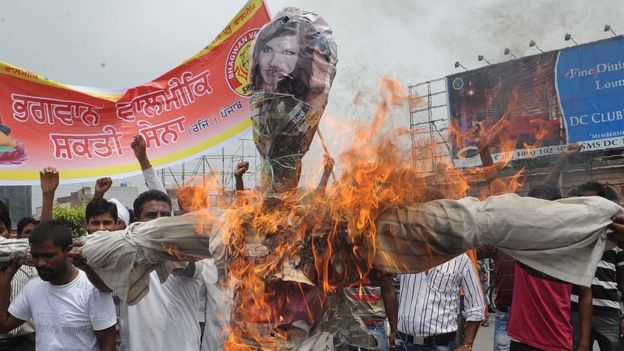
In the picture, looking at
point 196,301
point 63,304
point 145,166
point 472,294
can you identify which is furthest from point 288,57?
point 472,294

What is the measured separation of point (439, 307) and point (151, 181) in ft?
8.95

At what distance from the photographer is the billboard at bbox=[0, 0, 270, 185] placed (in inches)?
206

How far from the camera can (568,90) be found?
56.2ft

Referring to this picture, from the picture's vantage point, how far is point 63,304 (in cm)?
357

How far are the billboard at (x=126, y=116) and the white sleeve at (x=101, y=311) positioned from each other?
2018 millimetres

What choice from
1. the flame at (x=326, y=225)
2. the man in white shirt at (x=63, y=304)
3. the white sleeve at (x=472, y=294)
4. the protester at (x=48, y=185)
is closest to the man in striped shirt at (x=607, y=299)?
the white sleeve at (x=472, y=294)

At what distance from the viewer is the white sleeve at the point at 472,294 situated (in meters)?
4.86

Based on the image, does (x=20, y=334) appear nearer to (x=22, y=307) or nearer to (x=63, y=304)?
(x=22, y=307)

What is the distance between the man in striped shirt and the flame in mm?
2662

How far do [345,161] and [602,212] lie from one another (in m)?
1.07

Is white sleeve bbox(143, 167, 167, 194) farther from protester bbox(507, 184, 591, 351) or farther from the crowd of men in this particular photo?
protester bbox(507, 184, 591, 351)

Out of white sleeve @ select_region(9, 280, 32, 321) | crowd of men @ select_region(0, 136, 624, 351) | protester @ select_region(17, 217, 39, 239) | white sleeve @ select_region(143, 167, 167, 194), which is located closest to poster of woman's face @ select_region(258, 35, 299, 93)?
crowd of men @ select_region(0, 136, 624, 351)

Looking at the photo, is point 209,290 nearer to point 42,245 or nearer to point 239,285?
point 42,245

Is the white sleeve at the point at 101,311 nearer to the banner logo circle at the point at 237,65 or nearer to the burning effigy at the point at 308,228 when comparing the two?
the burning effigy at the point at 308,228
